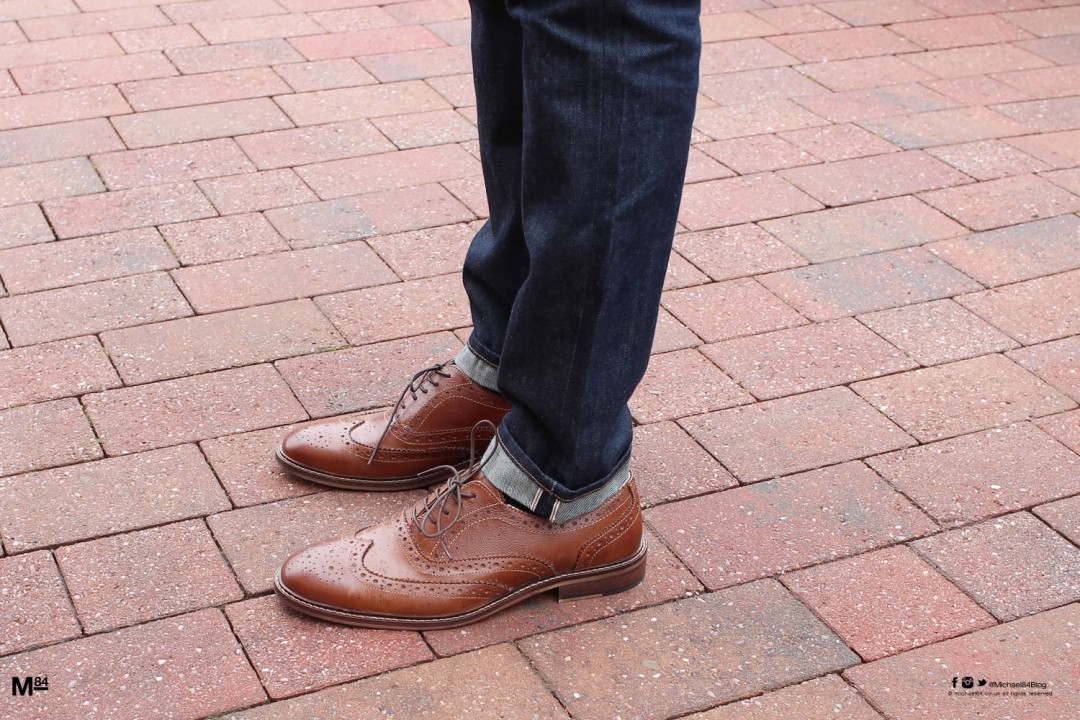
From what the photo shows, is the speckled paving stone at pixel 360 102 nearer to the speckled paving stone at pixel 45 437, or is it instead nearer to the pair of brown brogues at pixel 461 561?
the speckled paving stone at pixel 45 437

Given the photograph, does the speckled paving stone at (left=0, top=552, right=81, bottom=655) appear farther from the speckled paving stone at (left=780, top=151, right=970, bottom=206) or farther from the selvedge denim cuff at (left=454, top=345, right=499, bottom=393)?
the speckled paving stone at (left=780, top=151, right=970, bottom=206)

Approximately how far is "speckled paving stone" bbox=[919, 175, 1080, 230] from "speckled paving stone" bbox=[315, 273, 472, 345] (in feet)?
4.62

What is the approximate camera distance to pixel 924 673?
1964 millimetres

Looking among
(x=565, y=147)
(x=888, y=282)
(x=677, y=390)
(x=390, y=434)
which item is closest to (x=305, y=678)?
(x=390, y=434)

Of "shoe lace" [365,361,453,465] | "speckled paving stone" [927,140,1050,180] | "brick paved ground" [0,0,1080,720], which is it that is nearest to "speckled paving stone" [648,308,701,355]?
"brick paved ground" [0,0,1080,720]

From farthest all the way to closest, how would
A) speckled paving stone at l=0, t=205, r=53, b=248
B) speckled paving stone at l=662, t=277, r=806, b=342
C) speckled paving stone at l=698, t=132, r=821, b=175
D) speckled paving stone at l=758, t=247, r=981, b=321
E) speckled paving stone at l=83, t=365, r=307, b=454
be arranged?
speckled paving stone at l=698, t=132, r=821, b=175
speckled paving stone at l=0, t=205, r=53, b=248
speckled paving stone at l=758, t=247, r=981, b=321
speckled paving stone at l=662, t=277, r=806, b=342
speckled paving stone at l=83, t=365, r=307, b=454

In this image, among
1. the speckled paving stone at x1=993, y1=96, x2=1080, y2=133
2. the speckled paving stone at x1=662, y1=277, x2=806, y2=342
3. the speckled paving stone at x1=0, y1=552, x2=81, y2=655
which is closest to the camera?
the speckled paving stone at x1=0, y1=552, x2=81, y2=655

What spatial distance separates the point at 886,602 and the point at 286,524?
100cm

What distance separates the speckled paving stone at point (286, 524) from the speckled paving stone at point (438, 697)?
286mm

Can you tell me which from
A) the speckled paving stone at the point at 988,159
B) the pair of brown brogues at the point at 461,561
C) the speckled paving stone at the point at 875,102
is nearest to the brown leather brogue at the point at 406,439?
the pair of brown brogues at the point at 461,561

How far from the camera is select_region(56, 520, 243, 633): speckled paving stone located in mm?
2027

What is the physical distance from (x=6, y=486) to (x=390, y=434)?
0.68 meters

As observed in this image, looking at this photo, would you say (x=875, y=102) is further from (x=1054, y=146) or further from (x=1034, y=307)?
(x=1034, y=307)

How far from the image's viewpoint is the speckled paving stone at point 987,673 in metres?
1.90
